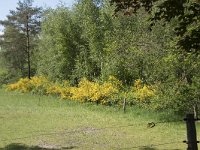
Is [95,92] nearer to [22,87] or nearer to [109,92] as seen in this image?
[109,92]

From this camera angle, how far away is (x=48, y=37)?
37.5 m

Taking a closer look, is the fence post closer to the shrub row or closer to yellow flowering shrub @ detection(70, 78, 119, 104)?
the shrub row

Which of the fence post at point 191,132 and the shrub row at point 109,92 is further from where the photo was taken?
the shrub row at point 109,92

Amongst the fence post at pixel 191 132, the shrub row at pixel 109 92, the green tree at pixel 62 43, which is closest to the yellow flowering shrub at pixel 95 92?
the shrub row at pixel 109 92

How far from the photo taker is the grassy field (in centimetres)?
1243

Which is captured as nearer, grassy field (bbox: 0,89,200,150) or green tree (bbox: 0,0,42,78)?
grassy field (bbox: 0,89,200,150)

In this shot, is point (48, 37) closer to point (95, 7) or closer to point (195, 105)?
point (95, 7)

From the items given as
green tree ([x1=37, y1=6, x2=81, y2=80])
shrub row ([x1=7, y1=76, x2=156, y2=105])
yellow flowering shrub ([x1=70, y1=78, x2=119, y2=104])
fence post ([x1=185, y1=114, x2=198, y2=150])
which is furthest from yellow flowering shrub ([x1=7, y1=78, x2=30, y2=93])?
fence post ([x1=185, y1=114, x2=198, y2=150])

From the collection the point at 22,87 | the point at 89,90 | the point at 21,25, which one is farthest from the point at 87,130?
the point at 21,25

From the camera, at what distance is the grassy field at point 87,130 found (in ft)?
40.8

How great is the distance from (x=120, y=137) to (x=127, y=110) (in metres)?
7.45

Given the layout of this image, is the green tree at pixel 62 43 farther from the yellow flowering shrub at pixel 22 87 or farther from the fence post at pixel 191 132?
the fence post at pixel 191 132

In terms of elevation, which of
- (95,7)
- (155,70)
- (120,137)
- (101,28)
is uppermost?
(95,7)

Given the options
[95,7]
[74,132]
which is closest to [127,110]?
[74,132]
